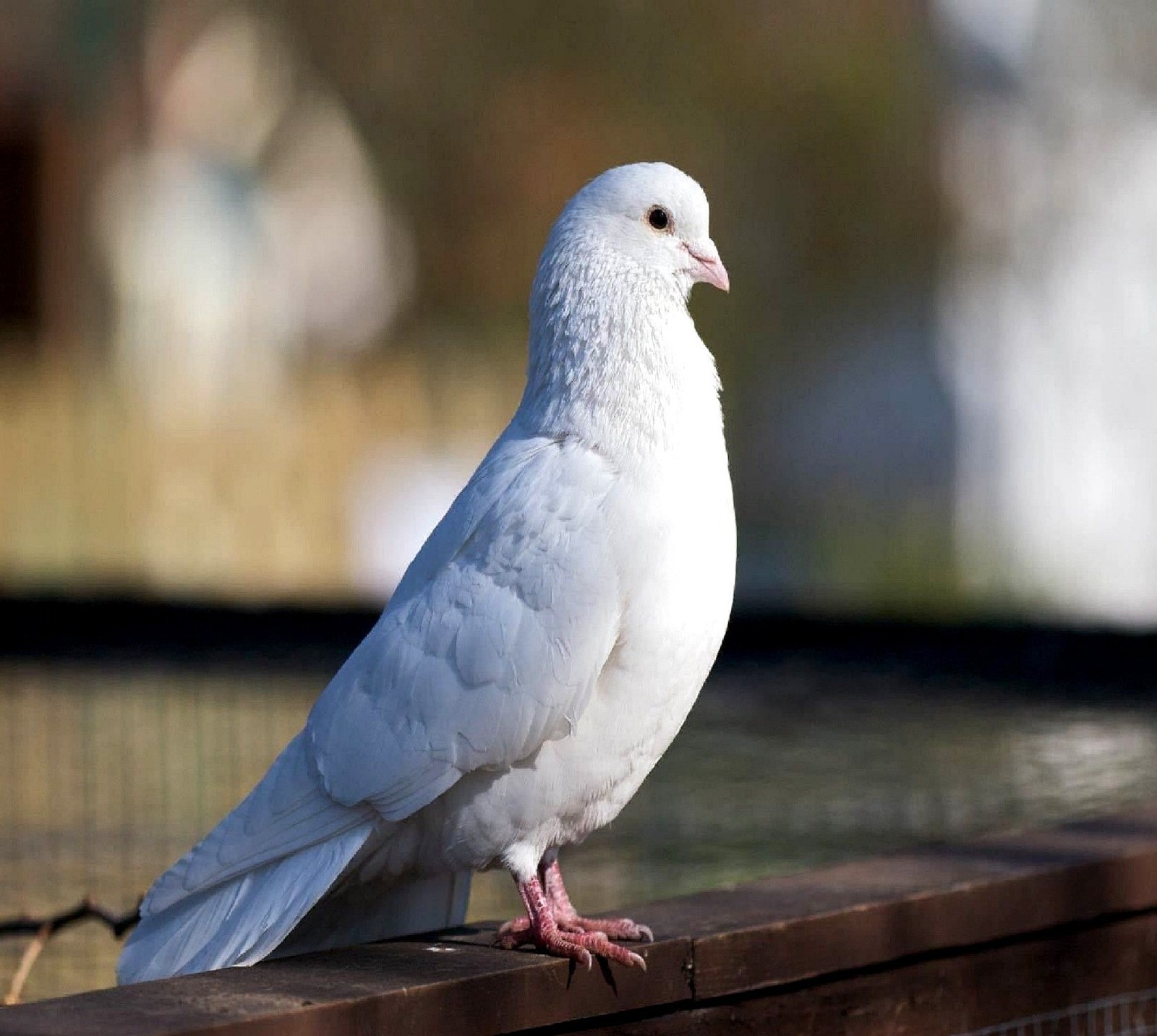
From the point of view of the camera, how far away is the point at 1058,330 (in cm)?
912

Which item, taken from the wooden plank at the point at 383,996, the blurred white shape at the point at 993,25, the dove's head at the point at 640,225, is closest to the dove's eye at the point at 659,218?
the dove's head at the point at 640,225

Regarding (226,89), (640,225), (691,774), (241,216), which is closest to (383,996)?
(640,225)

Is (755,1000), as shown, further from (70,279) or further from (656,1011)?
(70,279)

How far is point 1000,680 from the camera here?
22.4 feet

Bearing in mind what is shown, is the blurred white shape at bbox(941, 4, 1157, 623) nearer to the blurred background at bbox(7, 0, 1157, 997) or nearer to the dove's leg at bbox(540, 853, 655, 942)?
the blurred background at bbox(7, 0, 1157, 997)

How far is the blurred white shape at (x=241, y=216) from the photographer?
10.9m

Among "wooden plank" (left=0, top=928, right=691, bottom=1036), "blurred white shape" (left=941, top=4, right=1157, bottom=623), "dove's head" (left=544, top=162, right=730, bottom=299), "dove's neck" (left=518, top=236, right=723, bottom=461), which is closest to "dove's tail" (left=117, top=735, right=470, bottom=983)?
"wooden plank" (left=0, top=928, right=691, bottom=1036)

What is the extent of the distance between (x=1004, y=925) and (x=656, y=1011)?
2.28 ft

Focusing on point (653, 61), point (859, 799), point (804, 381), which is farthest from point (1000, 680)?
point (653, 61)

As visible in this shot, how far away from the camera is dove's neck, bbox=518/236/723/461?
2859 millimetres

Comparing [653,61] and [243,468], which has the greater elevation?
[653,61]

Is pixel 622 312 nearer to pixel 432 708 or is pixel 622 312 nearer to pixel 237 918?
pixel 432 708

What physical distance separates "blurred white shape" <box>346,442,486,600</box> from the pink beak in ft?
22.7

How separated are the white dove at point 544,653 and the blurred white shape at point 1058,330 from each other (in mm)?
5942
